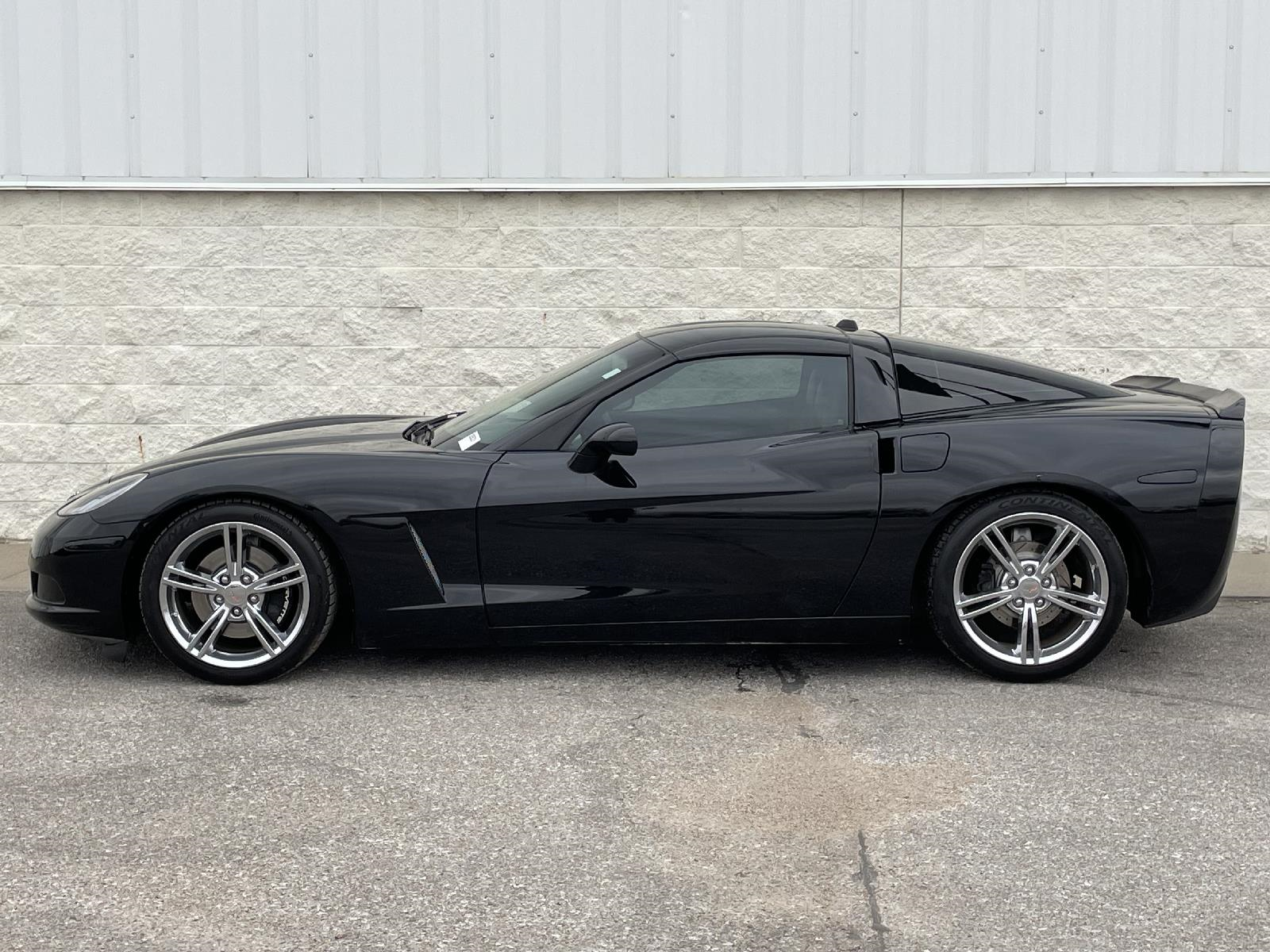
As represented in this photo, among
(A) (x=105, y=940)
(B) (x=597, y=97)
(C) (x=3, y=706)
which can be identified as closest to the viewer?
(A) (x=105, y=940)

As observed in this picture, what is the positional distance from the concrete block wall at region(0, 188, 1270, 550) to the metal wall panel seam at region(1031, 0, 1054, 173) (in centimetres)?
33

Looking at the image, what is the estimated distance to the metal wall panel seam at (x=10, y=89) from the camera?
838cm

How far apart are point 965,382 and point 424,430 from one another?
2194mm

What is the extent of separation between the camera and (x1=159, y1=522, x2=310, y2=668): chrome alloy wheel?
5.29 m

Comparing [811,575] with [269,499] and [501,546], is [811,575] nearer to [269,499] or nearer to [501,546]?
[501,546]

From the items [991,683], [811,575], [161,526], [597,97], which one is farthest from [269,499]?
[597,97]

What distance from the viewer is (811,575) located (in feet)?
17.6

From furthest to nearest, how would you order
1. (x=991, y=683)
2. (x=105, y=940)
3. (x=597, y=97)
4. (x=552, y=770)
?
(x=597, y=97), (x=991, y=683), (x=552, y=770), (x=105, y=940)

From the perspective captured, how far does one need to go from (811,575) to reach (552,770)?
142 centimetres

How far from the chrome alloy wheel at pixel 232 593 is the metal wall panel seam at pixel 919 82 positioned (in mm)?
4689

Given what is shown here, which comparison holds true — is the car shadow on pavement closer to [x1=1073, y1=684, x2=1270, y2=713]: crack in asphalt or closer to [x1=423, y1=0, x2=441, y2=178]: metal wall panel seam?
[x1=1073, y1=684, x2=1270, y2=713]: crack in asphalt

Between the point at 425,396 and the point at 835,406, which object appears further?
the point at 425,396

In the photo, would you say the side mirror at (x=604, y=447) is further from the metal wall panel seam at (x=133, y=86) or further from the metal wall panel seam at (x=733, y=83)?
the metal wall panel seam at (x=133, y=86)

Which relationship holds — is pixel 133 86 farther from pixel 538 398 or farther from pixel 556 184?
pixel 538 398
